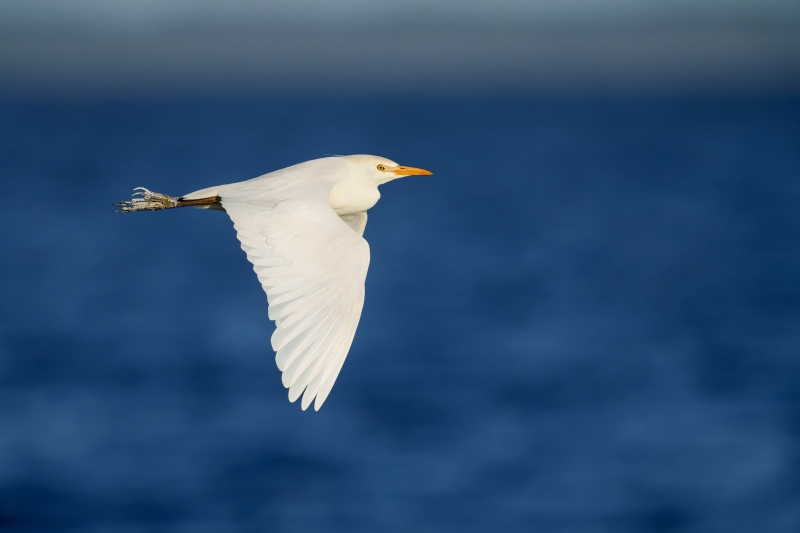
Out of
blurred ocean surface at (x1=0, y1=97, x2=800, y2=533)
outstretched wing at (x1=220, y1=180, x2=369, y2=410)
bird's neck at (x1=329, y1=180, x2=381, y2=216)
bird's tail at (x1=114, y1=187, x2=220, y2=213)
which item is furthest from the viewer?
blurred ocean surface at (x1=0, y1=97, x2=800, y2=533)

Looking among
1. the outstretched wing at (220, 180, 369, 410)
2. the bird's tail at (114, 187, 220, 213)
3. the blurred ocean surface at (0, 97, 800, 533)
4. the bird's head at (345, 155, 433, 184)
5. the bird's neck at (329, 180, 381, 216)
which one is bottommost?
the outstretched wing at (220, 180, 369, 410)

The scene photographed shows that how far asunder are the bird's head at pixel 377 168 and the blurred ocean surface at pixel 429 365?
1025 cm

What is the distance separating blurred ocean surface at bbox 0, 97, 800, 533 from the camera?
876 inches

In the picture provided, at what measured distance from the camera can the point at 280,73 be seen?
174m

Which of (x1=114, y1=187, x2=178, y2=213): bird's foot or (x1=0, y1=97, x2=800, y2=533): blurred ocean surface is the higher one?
(x1=0, y1=97, x2=800, y2=533): blurred ocean surface

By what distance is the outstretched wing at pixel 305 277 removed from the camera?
949cm

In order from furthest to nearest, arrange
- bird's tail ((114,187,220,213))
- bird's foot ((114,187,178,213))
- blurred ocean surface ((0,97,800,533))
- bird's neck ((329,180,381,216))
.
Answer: blurred ocean surface ((0,97,800,533))
bird's foot ((114,187,178,213))
bird's neck ((329,180,381,216))
bird's tail ((114,187,220,213))

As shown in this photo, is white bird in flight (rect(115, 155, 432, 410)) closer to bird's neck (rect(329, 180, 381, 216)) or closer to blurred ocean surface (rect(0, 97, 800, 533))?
bird's neck (rect(329, 180, 381, 216))

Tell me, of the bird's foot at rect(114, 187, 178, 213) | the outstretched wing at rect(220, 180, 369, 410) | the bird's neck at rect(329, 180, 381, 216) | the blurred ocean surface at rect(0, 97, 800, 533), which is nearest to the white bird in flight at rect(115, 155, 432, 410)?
the outstretched wing at rect(220, 180, 369, 410)

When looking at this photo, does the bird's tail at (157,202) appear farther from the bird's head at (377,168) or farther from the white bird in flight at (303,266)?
the bird's head at (377,168)

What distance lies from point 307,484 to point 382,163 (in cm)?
1236

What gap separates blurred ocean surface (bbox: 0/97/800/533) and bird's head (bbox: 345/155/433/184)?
33.6 ft

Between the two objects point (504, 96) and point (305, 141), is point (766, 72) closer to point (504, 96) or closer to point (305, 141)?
point (504, 96)

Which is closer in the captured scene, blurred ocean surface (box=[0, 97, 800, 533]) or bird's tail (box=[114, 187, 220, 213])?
bird's tail (box=[114, 187, 220, 213])
